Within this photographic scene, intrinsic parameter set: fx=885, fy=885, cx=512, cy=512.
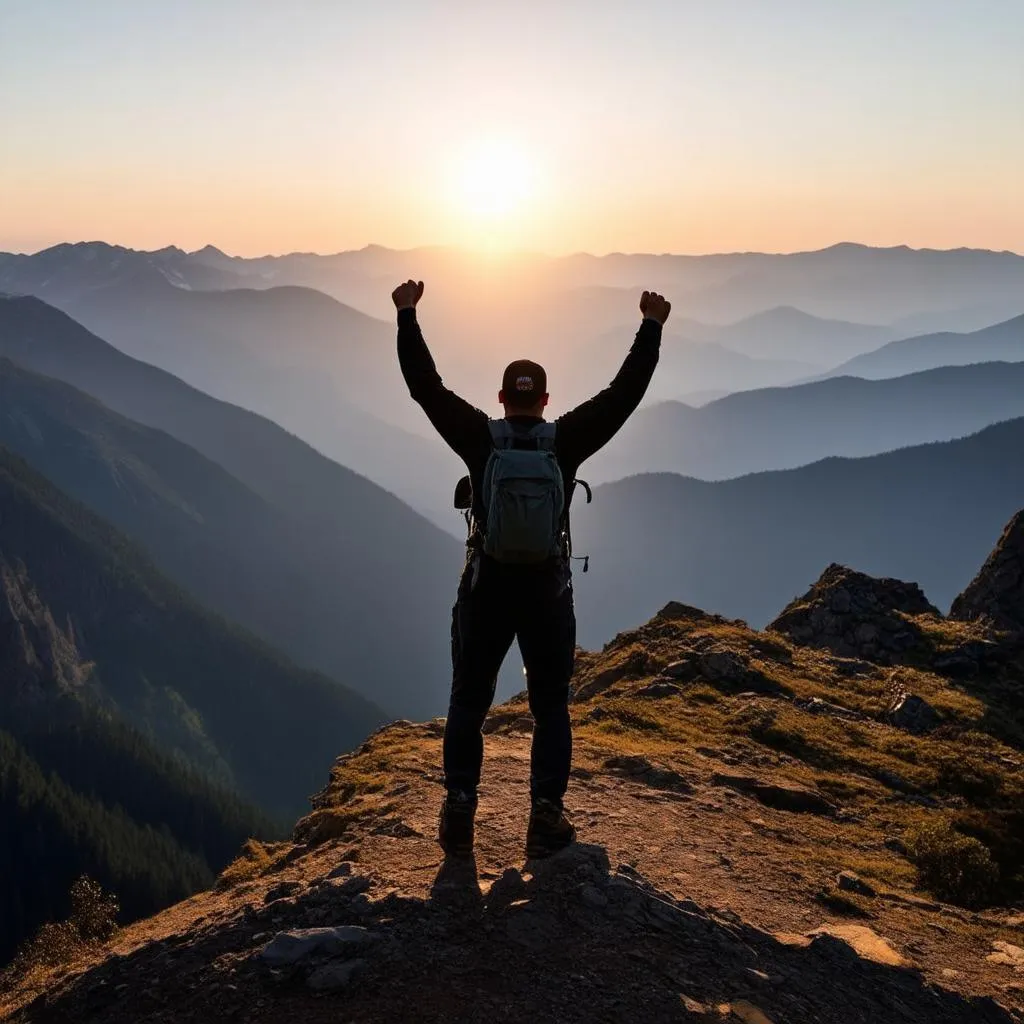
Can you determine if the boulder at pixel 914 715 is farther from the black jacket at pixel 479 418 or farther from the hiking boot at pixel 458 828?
the black jacket at pixel 479 418

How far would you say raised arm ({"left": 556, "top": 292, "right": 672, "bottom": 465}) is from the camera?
24.5ft

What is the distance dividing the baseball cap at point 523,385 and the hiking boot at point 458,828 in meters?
3.49

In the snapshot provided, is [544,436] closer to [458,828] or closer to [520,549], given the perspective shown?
[520,549]

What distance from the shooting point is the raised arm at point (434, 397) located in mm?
7414

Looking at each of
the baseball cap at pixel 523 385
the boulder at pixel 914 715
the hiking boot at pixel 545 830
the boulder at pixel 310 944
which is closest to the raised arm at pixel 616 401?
the baseball cap at pixel 523 385

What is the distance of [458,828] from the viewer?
7.80 metres

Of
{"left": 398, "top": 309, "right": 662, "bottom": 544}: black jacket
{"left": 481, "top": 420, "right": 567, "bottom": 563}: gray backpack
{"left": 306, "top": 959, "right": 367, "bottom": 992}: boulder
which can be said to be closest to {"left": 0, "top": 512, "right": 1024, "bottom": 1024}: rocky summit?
{"left": 306, "top": 959, "right": 367, "bottom": 992}: boulder

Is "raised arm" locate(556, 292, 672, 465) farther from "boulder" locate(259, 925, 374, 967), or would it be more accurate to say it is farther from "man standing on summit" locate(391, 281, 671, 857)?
"boulder" locate(259, 925, 374, 967)

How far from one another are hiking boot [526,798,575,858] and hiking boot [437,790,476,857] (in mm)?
536

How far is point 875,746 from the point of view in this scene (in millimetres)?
13859

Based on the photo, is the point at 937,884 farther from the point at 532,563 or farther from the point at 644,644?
the point at 644,644

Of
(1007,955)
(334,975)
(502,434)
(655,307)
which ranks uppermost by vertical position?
(655,307)

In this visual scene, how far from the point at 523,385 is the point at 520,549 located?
136 cm

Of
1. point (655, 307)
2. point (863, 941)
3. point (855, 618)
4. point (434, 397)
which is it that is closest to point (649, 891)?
point (863, 941)
